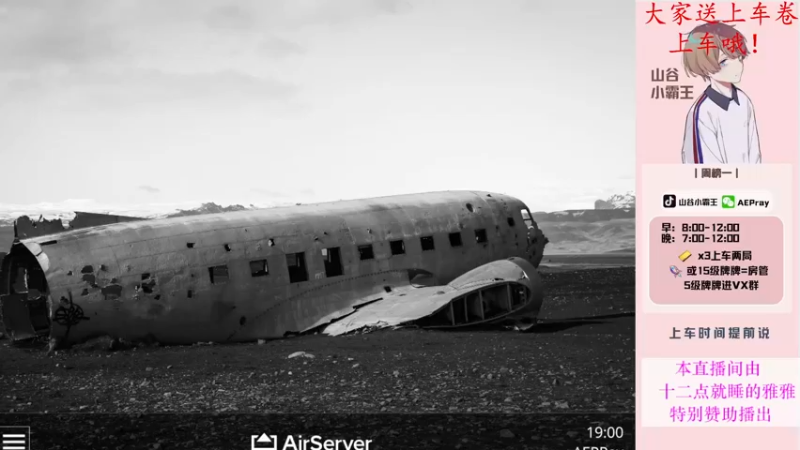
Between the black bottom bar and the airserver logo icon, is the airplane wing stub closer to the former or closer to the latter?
the black bottom bar

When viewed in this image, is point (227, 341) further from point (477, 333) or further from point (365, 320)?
point (477, 333)

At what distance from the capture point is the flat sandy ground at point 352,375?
40.2ft

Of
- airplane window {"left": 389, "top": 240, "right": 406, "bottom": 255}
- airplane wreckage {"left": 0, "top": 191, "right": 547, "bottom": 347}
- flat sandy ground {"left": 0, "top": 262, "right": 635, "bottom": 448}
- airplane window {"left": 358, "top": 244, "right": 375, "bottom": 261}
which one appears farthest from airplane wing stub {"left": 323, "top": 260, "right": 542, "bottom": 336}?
airplane window {"left": 389, "top": 240, "right": 406, "bottom": 255}

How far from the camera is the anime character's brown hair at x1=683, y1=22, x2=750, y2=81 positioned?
10.4 metres

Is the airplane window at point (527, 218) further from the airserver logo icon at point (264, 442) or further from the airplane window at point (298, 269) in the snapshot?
the airserver logo icon at point (264, 442)

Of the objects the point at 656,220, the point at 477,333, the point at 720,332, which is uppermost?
the point at 656,220

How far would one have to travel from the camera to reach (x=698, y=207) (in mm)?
10094

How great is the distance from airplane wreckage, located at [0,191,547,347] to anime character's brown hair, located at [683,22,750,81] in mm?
9172

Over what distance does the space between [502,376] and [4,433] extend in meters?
7.51

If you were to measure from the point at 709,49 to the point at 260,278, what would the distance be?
11460 millimetres

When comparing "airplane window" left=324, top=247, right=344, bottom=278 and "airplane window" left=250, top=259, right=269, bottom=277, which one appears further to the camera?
"airplane window" left=324, top=247, right=344, bottom=278

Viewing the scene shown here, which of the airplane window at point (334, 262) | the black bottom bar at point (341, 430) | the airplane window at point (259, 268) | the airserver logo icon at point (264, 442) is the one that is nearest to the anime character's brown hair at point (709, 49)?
the black bottom bar at point (341, 430)

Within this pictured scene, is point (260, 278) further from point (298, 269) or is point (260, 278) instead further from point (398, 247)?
point (398, 247)

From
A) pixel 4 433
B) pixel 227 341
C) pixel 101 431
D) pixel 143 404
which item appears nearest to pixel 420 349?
pixel 227 341
